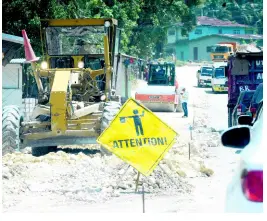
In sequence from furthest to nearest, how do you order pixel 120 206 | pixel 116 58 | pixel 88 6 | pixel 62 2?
pixel 88 6 → pixel 62 2 → pixel 116 58 → pixel 120 206

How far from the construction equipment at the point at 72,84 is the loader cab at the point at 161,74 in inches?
799

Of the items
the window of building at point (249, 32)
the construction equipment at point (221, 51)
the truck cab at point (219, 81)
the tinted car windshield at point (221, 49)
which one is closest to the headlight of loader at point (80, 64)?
the truck cab at point (219, 81)

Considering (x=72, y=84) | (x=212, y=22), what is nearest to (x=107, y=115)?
(x=72, y=84)

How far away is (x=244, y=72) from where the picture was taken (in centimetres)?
2455

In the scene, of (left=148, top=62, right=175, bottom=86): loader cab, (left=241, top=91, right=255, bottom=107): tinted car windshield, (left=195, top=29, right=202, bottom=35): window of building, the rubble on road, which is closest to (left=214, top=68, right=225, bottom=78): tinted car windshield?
(left=148, top=62, right=175, bottom=86): loader cab

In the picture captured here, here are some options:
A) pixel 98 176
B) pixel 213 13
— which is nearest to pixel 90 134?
pixel 98 176

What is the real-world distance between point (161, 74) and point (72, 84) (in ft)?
71.7

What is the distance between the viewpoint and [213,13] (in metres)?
115

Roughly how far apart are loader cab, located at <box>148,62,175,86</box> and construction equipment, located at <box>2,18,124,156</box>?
66.6 ft

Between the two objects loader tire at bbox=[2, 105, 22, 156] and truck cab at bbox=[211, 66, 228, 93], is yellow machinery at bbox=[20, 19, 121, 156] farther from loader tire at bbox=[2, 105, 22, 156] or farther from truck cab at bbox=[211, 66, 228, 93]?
truck cab at bbox=[211, 66, 228, 93]

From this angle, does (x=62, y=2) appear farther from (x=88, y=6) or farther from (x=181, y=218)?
(x=181, y=218)

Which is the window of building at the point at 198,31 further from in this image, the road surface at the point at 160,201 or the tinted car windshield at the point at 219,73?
the road surface at the point at 160,201

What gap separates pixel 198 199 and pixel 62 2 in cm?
1947

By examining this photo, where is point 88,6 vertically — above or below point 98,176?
above
